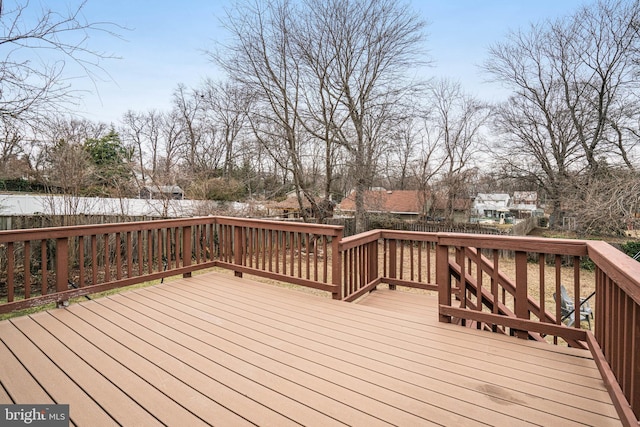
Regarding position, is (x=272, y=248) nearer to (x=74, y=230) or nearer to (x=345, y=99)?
(x=74, y=230)

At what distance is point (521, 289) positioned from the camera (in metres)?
2.49

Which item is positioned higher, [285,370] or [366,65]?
[366,65]

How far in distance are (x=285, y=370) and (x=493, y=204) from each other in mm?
23351

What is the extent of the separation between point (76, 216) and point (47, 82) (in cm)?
558

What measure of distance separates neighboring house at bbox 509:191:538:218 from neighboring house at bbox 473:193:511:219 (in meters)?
0.84

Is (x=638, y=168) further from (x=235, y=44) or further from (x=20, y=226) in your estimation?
(x=20, y=226)

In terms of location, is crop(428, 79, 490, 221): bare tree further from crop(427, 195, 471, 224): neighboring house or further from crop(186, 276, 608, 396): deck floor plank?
crop(186, 276, 608, 396): deck floor plank

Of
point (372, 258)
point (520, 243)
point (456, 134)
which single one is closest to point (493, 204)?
point (456, 134)

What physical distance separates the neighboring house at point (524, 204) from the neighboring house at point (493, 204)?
2.77 ft

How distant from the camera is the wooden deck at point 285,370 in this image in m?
1.59

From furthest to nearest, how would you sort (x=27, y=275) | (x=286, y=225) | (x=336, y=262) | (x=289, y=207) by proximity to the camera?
(x=289, y=207)
(x=286, y=225)
(x=336, y=262)
(x=27, y=275)

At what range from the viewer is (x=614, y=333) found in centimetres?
170

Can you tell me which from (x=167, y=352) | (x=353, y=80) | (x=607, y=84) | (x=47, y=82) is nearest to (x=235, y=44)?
(x=353, y=80)

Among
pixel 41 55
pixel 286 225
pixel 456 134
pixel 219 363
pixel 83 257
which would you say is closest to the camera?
pixel 219 363
